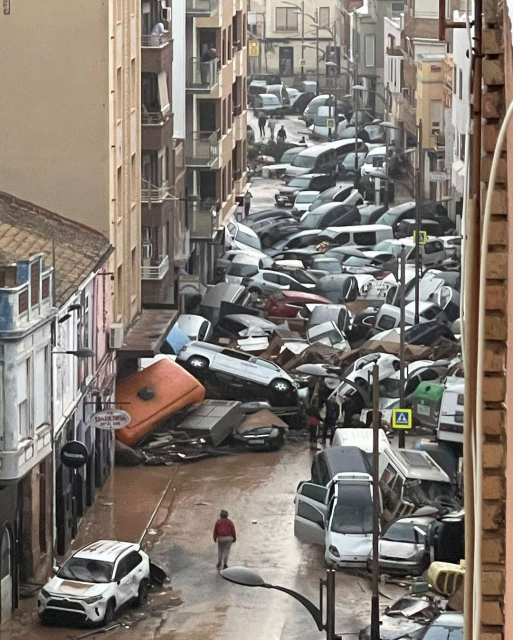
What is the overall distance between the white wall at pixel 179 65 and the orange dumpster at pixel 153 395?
15.2 m

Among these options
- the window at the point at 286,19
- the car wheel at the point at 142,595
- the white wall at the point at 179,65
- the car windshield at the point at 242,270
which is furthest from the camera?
the window at the point at 286,19

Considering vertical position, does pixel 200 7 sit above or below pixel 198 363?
above

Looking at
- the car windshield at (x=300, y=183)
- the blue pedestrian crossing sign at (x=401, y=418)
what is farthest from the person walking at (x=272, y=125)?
the blue pedestrian crossing sign at (x=401, y=418)

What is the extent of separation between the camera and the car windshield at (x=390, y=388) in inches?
1726

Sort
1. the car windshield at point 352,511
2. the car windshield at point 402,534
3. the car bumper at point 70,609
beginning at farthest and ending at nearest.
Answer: the car windshield at point 352,511, the car windshield at point 402,534, the car bumper at point 70,609

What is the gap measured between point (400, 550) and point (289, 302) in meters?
26.2

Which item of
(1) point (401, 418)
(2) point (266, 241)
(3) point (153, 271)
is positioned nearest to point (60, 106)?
(3) point (153, 271)

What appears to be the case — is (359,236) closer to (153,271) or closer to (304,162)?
(304,162)

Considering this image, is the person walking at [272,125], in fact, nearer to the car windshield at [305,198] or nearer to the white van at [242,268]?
the car windshield at [305,198]

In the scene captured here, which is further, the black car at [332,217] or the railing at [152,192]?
the black car at [332,217]

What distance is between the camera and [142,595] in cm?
2852

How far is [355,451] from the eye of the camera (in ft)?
115

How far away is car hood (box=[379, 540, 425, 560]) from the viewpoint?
99.0 ft

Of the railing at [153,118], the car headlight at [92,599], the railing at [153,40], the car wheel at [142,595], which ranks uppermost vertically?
the railing at [153,40]
